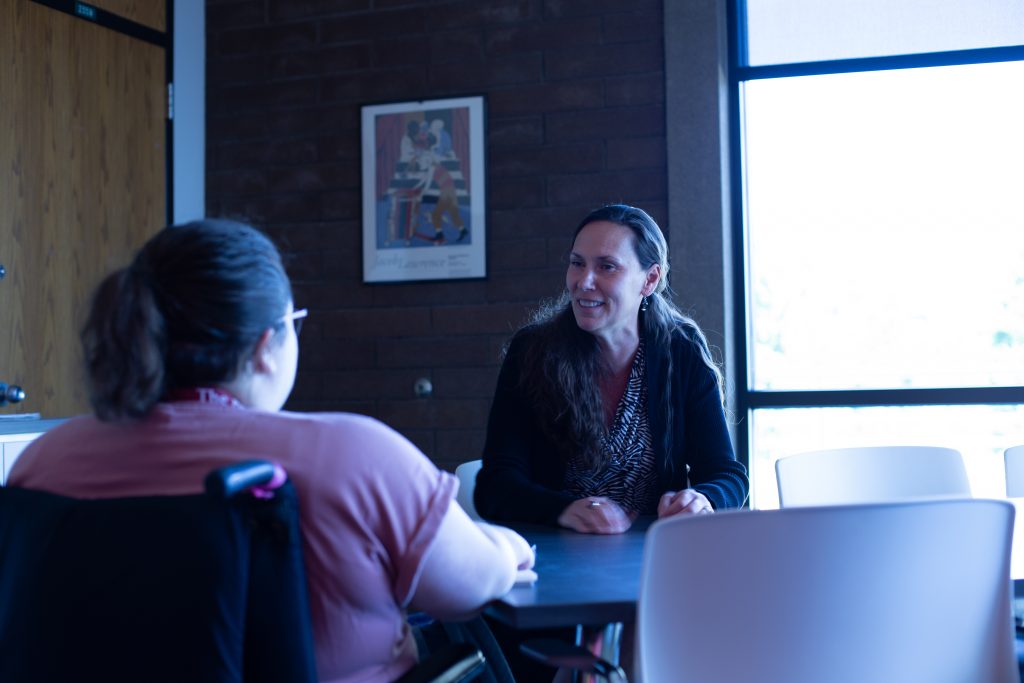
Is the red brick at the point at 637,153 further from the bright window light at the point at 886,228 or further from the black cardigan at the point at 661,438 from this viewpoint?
the black cardigan at the point at 661,438

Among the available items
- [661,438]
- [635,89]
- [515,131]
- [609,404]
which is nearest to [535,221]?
[515,131]

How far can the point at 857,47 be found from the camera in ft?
12.6

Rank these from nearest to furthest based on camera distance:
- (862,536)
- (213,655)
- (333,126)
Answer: (213,655) → (862,536) → (333,126)

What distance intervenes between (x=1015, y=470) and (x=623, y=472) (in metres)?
1.10

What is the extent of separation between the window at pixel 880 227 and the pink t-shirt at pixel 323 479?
2.87 m

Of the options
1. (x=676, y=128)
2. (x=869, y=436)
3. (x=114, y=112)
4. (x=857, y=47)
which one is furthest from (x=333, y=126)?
(x=869, y=436)

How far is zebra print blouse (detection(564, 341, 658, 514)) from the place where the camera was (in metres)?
2.32

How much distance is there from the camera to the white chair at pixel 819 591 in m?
1.25

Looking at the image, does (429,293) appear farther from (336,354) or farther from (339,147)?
(339,147)

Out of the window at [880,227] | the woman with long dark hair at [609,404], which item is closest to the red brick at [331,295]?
the window at [880,227]

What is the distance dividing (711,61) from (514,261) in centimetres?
103

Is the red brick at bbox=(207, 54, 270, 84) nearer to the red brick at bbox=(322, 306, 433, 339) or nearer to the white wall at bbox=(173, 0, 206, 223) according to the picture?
the white wall at bbox=(173, 0, 206, 223)

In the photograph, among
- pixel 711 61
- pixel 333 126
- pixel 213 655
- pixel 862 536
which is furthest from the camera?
pixel 333 126

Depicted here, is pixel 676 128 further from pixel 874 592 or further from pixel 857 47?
pixel 874 592
